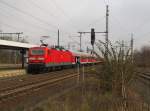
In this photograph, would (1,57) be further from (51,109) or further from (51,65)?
(51,109)

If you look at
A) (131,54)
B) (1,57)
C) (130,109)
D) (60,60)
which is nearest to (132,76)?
(131,54)

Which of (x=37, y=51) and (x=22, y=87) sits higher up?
(x=37, y=51)

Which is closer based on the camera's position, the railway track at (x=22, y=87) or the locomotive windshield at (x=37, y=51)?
the railway track at (x=22, y=87)

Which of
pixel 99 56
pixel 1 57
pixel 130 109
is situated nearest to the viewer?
pixel 130 109

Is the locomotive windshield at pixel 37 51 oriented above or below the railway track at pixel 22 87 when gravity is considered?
above

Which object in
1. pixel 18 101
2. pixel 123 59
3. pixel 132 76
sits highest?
pixel 123 59

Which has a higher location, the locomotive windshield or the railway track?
the locomotive windshield

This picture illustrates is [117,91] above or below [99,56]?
below

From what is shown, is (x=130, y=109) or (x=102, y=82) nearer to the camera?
(x=130, y=109)

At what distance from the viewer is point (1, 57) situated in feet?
308

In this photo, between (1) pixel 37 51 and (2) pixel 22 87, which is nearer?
(2) pixel 22 87

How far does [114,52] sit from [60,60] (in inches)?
1025

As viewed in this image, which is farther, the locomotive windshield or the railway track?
the locomotive windshield

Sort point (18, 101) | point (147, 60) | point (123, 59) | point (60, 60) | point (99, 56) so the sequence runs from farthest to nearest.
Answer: point (147, 60)
point (60, 60)
point (99, 56)
point (123, 59)
point (18, 101)
